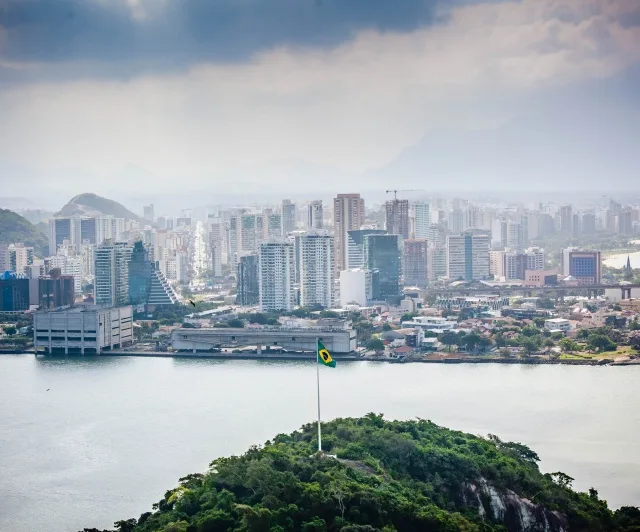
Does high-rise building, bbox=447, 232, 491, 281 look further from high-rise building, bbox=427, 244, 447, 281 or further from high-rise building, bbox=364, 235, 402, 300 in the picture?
high-rise building, bbox=364, 235, 402, 300

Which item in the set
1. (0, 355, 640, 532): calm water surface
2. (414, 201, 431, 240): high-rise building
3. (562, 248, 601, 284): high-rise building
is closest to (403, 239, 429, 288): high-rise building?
(562, 248, 601, 284): high-rise building

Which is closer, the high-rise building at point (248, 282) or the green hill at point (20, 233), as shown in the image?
the high-rise building at point (248, 282)

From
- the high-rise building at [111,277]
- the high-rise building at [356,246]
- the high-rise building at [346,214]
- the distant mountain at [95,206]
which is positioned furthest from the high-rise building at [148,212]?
the high-rise building at [111,277]

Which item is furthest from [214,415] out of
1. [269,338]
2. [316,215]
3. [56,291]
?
[316,215]

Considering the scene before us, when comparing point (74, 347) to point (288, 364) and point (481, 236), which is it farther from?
point (481, 236)

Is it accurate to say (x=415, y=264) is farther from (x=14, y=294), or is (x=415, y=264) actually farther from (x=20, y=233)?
(x=20, y=233)

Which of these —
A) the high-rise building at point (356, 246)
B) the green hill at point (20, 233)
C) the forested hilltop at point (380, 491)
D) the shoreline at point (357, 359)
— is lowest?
the forested hilltop at point (380, 491)

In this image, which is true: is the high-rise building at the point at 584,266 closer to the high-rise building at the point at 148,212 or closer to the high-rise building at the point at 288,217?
the high-rise building at the point at 288,217
